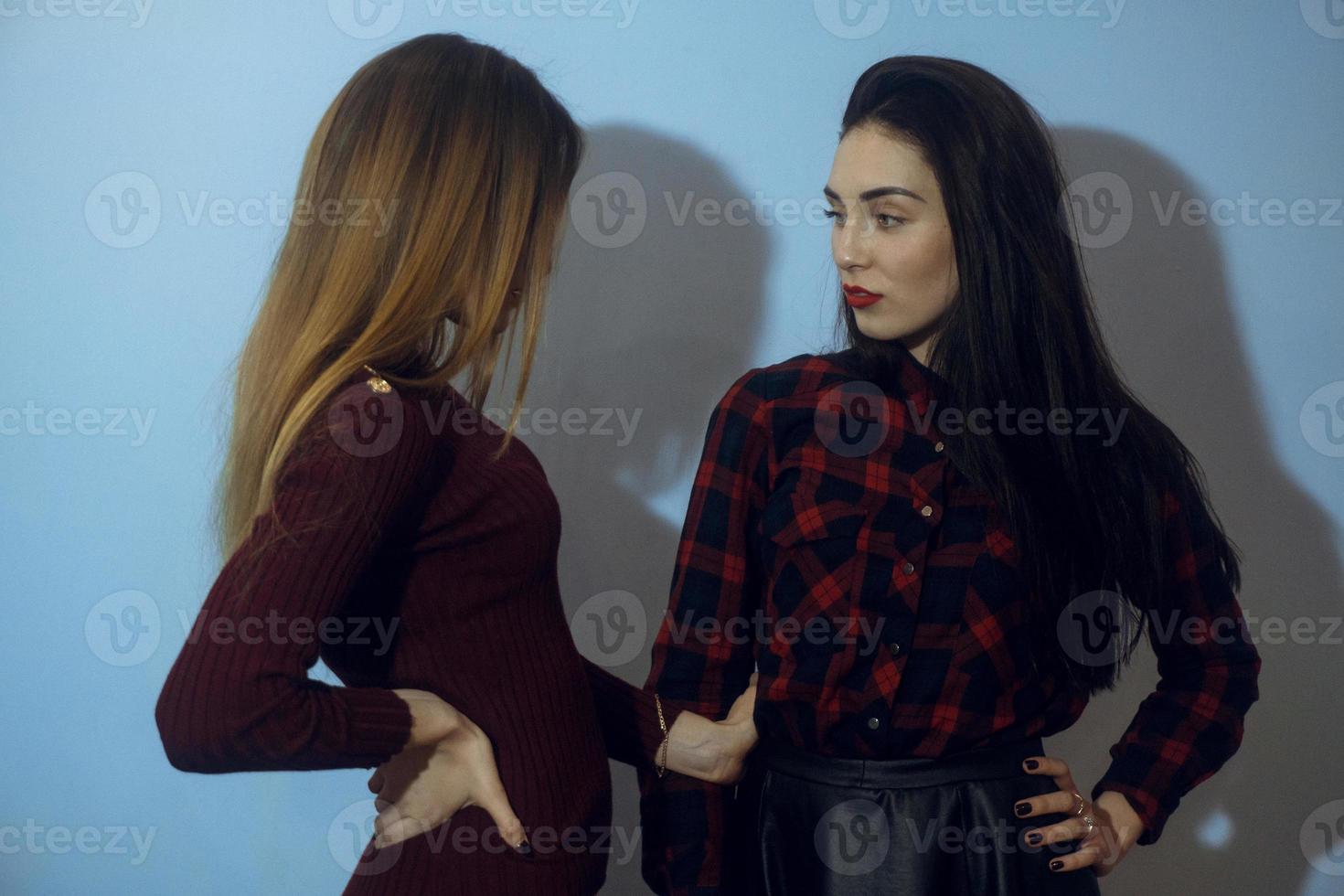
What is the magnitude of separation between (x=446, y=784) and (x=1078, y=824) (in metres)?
0.69

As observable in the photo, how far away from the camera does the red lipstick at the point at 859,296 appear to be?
4.08ft

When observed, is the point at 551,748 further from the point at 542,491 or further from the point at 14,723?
the point at 14,723

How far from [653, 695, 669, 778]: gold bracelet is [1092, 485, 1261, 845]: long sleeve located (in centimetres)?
51

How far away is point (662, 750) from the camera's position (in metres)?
1.28

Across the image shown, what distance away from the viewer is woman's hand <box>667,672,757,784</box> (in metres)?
1.27

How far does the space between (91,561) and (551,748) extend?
98 centimetres

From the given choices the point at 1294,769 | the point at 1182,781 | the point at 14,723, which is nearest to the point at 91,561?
the point at 14,723

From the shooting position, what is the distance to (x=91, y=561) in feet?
5.46
